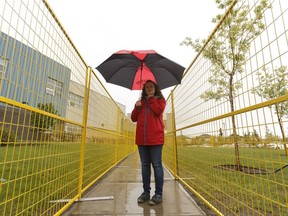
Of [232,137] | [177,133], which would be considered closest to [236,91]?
[232,137]

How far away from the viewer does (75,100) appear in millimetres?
2877

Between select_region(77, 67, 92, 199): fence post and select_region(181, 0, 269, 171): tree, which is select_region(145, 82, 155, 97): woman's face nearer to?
select_region(181, 0, 269, 171): tree

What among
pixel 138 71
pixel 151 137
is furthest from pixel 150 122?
pixel 138 71

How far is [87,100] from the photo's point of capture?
3.21 metres

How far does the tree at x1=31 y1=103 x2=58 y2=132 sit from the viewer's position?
1.87 metres

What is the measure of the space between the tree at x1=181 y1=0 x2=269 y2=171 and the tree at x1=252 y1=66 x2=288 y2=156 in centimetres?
30

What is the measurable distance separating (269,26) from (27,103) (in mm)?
1953

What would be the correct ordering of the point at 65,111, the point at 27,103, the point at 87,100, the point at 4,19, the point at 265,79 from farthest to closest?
1. the point at 87,100
2. the point at 65,111
3. the point at 27,103
4. the point at 265,79
5. the point at 4,19


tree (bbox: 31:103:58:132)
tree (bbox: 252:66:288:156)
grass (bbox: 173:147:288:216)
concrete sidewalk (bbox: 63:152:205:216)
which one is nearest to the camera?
tree (bbox: 252:66:288:156)

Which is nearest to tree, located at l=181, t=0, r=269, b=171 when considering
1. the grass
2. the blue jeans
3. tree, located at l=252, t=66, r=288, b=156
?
the grass

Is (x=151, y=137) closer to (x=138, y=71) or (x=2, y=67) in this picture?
(x=138, y=71)

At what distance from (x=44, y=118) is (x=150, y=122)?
137 cm

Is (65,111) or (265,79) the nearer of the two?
(265,79)

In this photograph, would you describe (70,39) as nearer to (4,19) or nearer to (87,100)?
(87,100)
